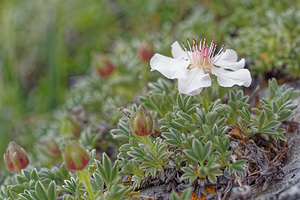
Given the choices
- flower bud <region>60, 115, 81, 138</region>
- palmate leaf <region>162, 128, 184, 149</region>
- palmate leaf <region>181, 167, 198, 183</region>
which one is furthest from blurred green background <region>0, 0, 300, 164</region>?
palmate leaf <region>181, 167, 198, 183</region>

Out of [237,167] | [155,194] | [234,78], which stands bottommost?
[155,194]

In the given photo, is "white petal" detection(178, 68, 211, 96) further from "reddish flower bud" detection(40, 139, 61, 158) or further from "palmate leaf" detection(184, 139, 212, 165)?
"reddish flower bud" detection(40, 139, 61, 158)

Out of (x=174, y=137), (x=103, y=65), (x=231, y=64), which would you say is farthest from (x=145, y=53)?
(x=174, y=137)

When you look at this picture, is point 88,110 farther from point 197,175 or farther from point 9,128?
point 197,175

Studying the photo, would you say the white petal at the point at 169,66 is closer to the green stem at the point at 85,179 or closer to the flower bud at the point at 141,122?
the flower bud at the point at 141,122

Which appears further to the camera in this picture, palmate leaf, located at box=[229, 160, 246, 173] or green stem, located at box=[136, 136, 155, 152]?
green stem, located at box=[136, 136, 155, 152]

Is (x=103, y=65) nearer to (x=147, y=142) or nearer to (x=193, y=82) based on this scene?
(x=147, y=142)
